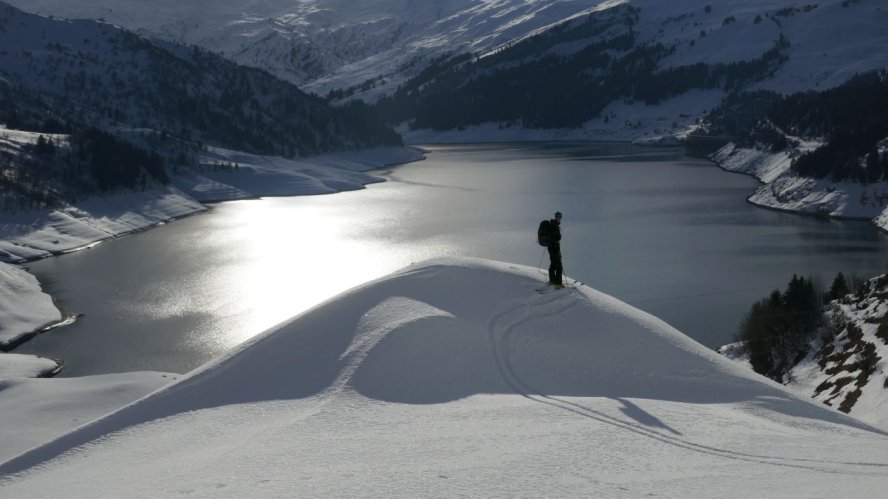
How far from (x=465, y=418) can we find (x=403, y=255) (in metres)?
59.0

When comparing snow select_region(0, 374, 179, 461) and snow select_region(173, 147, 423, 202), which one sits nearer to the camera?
snow select_region(0, 374, 179, 461)

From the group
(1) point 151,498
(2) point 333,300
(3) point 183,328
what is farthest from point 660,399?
(3) point 183,328

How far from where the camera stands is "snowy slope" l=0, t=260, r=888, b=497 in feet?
34.0

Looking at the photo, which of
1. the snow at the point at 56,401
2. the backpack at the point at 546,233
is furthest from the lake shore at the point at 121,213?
the backpack at the point at 546,233

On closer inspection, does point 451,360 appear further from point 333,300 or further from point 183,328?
point 183,328

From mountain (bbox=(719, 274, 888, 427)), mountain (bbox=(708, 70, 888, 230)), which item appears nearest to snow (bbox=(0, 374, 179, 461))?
mountain (bbox=(719, 274, 888, 427))

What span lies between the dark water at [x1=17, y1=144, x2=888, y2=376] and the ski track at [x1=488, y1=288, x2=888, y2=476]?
27635mm

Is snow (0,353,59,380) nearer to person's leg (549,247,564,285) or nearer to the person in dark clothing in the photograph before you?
the person in dark clothing

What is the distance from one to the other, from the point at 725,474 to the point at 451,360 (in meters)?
6.16

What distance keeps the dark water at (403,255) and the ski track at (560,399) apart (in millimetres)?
27635

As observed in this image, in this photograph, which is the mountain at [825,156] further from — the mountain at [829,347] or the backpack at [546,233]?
the backpack at [546,233]

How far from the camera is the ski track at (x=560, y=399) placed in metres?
11.2

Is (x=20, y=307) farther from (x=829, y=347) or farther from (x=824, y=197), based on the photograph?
(x=824, y=197)

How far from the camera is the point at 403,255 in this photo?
71688 mm
